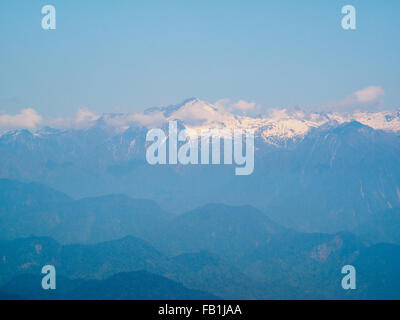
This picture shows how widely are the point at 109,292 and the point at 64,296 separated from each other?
25149mm
